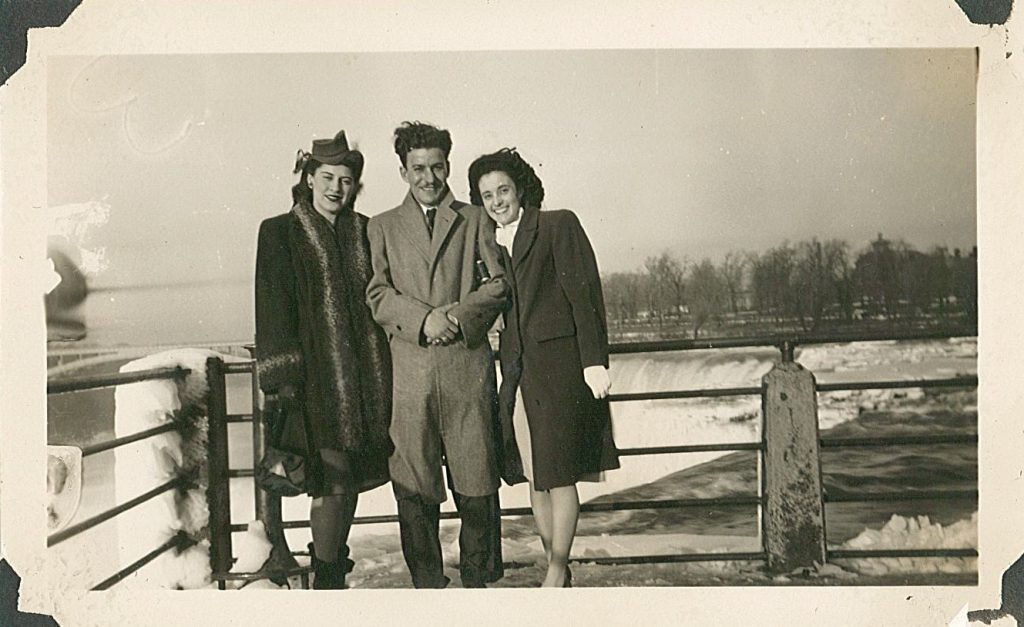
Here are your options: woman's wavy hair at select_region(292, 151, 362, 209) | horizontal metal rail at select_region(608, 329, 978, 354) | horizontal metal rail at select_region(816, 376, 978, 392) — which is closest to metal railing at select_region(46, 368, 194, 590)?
woman's wavy hair at select_region(292, 151, 362, 209)

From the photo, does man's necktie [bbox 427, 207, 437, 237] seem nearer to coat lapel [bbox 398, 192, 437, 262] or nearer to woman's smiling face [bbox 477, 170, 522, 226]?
coat lapel [bbox 398, 192, 437, 262]

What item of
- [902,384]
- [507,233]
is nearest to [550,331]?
[507,233]

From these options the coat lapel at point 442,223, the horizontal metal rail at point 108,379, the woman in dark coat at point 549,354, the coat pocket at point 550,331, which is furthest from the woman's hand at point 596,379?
the horizontal metal rail at point 108,379

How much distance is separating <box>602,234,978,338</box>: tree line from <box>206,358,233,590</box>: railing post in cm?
98

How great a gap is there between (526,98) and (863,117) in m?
0.83

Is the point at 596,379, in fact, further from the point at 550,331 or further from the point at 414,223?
the point at 414,223

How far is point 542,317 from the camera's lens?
2236 mm

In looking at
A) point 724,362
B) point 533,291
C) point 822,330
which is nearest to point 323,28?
point 533,291

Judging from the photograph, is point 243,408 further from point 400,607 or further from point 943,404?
point 943,404

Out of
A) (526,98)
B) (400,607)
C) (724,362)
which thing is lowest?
(400,607)

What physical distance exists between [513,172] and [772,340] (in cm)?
75

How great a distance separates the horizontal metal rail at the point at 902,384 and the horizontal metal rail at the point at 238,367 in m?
1.39

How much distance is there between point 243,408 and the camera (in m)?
2.27

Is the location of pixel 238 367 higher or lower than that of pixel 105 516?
higher
